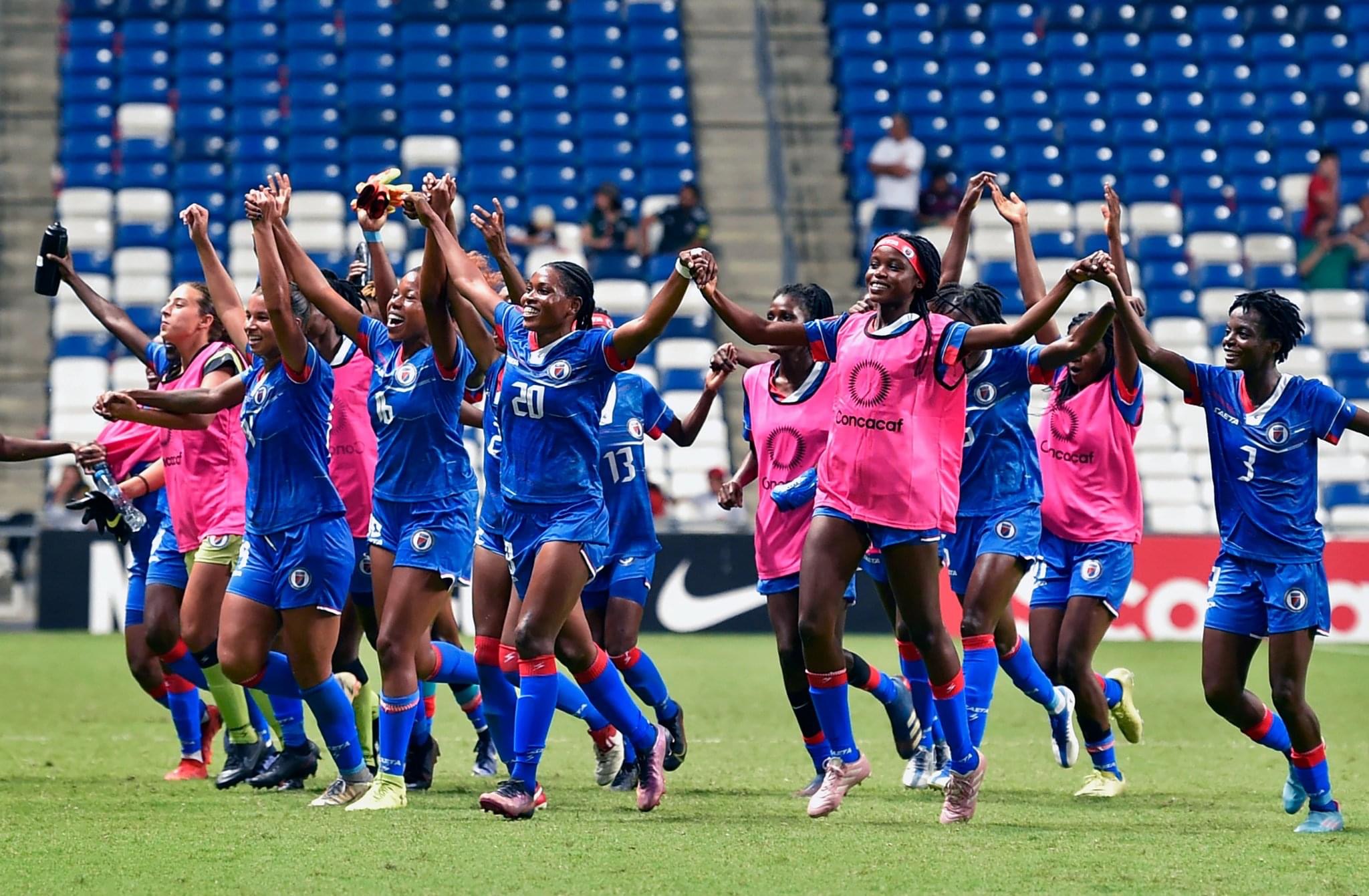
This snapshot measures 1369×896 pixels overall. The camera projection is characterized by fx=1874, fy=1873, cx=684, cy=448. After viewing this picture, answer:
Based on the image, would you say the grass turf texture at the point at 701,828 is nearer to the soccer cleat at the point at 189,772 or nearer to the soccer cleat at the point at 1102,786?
the soccer cleat at the point at 189,772

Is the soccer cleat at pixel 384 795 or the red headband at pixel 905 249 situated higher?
the red headband at pixel 905 249

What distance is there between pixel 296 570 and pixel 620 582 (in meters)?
2.01

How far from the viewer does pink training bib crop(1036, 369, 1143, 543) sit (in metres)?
9.76

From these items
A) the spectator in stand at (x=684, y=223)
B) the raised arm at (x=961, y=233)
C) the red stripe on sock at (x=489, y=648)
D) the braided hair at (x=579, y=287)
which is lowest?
the red stripe on sock at (x=489, y=648)

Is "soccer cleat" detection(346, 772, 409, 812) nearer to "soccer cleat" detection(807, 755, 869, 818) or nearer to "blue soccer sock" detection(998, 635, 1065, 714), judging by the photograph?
"soccer cleat" detection(807, 755, 869, 818)

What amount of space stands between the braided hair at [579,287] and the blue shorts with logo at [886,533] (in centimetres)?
137

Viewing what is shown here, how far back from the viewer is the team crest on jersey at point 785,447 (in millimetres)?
9297

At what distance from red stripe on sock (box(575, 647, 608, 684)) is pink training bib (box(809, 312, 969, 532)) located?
4.76 feet

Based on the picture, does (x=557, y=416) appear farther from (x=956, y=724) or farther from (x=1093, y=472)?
(x=1093, y=472)

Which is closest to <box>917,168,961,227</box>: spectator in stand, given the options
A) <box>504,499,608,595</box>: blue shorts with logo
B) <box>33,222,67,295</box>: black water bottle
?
<box>33,222,67,295</box>: black water bottle

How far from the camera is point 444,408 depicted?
28.5 ft

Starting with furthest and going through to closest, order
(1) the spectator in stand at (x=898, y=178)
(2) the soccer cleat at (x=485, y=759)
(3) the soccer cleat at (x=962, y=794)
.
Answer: (1) the spectator in stand at (x=898, y=178)
(2) the soccer cleat at (x=485, y=759)
(3) the soccer cleat at (x=962, y=794)

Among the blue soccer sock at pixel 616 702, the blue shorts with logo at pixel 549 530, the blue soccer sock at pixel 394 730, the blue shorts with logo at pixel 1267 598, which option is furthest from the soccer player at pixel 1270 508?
the blue soccer sock at pixel 394 730

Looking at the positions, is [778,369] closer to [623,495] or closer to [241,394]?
[623,495]
